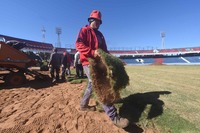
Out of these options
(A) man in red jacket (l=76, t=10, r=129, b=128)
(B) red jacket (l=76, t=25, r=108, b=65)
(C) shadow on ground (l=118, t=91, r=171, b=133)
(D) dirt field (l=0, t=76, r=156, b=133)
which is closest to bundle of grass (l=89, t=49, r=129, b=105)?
(A) man in red jacket (l=76, t=10, r=129, b=128)

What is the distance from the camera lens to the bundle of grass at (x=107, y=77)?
3.05 meters

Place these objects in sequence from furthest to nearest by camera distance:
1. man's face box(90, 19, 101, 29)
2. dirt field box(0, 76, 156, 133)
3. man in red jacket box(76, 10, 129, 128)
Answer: man's face box(90, 19, 101, 29)
man in red jacket box(76, 10, 129, 128)
dirt field box(0, 76, 156, 133)

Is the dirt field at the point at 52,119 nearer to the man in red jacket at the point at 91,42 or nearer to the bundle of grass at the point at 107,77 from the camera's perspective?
the man in red jacket at the point at 91,42

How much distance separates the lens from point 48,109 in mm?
4320

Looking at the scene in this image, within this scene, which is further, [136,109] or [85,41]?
[136,109]

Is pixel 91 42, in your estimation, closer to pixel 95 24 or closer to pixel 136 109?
pixel 95 24

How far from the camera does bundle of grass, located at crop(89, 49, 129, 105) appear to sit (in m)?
3.05

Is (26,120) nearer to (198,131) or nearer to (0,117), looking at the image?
(0,117)

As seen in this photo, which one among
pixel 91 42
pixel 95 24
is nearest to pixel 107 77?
pixel 91 42

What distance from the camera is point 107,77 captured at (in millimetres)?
3117

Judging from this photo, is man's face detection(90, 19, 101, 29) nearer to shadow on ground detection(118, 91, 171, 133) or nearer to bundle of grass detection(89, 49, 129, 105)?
bundle of grass detection(89, 49, 129, 105)

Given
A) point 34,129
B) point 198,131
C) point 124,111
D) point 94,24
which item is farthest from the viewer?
point 124,111

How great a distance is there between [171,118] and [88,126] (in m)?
1.69

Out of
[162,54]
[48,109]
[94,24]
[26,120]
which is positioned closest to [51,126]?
[26,120]
